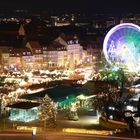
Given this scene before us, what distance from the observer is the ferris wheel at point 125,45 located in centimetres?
1484

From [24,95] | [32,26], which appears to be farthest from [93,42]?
[24,95]

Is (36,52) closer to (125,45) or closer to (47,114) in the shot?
(125,45)

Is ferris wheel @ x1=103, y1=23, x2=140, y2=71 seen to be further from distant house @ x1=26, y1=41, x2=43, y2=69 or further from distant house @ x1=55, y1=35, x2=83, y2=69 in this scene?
distant house @ x1=26, y1=41, x2=43, y2=69

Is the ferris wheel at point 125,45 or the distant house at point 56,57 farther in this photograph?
the distant house at point 56,57

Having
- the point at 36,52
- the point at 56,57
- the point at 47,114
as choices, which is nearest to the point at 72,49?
the point at 56,57

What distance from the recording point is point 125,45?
15.0m

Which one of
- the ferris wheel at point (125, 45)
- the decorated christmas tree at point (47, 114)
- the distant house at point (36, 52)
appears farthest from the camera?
the distant house at point (36, 52)

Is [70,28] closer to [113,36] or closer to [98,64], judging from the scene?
[98,64]

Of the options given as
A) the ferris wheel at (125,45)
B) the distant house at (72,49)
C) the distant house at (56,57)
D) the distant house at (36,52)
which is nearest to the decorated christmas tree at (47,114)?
the ferris wheel at (125,45)

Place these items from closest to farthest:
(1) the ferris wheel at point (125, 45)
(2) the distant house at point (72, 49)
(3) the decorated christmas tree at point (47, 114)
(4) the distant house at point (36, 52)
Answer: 1. (3) the decorated christmas tree at point (47, 114)
2. (1) the ferris wheel at point (125, 45)
3. (4) the distant house at point (36, 52)
4. (2) the distant house at point (72, 49)

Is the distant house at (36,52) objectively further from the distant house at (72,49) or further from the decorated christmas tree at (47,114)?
the decorated christmas tree at (47,114)

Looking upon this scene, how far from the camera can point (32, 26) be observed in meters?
33.0

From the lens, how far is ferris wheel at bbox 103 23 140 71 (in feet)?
48.7

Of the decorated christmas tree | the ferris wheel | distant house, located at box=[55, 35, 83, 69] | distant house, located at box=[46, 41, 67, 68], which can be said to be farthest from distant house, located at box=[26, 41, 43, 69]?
the decorated christmas tree
